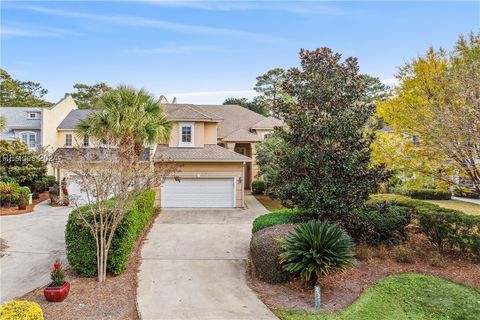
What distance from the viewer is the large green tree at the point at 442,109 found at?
888 cm

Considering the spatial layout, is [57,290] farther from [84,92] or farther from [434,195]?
[84,92]

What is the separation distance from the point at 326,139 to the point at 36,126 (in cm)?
2942

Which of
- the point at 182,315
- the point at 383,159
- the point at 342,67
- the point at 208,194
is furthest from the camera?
the point at 208,194

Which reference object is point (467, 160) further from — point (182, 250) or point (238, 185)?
point (238, 185)

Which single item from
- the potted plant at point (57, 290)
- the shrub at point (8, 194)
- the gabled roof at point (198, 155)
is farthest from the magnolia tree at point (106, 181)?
the shrub at point (8, 194)

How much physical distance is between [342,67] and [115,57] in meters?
13.1

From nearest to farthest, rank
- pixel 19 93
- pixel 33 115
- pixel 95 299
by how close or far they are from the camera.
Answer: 1. pixel 95 299
2. pixel 33 115
3. pixel 19 93

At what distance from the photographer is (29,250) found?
11328 mm

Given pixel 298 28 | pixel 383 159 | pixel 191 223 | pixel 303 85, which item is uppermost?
pixel 298 28

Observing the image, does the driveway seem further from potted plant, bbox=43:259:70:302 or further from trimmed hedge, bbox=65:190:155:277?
potted plant, bbox=43:259:70:302

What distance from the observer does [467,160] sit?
9391 mm

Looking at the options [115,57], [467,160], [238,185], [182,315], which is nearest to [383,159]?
[467,160]

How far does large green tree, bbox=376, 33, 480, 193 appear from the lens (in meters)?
8.88

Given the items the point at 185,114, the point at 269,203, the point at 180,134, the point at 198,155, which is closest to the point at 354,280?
the point at 198,155
